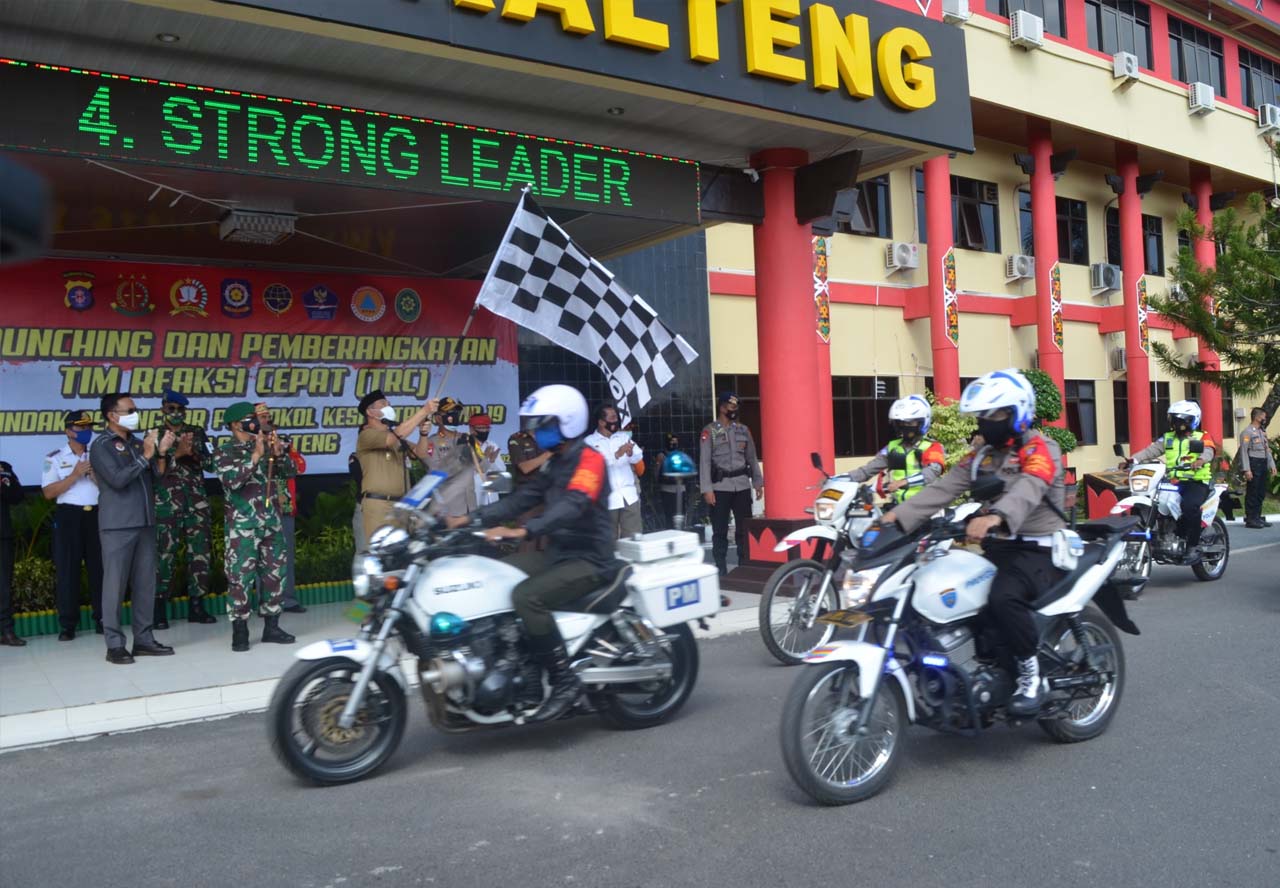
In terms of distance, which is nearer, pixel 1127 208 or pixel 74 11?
pixel 74 11

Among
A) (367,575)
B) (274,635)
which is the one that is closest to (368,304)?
(274,635)

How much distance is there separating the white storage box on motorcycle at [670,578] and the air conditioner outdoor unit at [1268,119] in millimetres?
25844

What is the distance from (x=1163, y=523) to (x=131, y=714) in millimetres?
9660

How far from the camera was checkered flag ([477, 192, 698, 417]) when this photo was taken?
8.77 meters

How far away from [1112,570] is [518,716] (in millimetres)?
3134

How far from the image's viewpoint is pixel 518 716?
5445mm

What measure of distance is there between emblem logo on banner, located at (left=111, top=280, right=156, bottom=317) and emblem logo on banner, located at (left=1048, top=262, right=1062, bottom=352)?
17049mm

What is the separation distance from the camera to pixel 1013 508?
5.02 meters

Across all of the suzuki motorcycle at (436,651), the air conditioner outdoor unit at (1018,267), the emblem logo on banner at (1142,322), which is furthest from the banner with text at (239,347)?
the emblem logo on banner at (1142,322)

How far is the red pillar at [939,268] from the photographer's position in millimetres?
19391

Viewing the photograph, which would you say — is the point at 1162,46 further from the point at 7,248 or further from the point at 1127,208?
the point at 7,248

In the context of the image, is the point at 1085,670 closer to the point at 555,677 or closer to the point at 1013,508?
the point at 1013,508


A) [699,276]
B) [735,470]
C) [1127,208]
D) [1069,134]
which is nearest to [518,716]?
[735,470]

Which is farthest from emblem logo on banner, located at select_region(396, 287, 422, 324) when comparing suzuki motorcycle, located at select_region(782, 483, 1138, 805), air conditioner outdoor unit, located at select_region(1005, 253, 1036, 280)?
air conditioner outdoor unit, located at select_region(1005, 253, 1036, 280)
